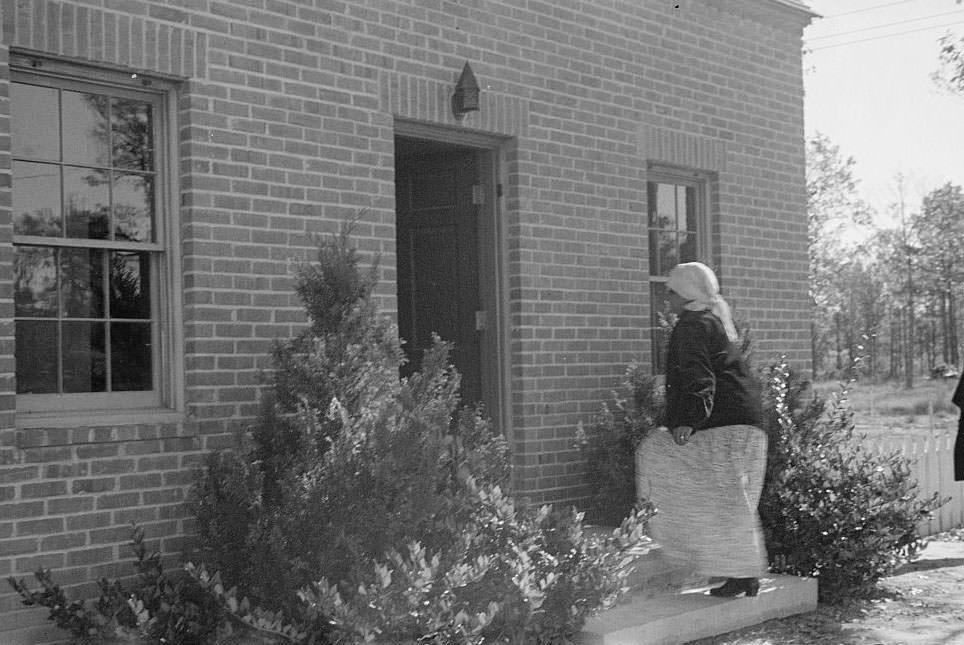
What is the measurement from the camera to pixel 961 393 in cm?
634

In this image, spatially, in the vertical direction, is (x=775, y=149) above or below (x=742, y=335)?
above

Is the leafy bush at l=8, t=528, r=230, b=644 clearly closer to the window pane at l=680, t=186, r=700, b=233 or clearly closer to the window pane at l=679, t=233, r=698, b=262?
the window pane at l=679, t=233, r=698, b=262

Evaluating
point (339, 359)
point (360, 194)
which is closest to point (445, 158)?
point (360, 194)

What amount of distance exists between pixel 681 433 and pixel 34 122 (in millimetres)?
3471

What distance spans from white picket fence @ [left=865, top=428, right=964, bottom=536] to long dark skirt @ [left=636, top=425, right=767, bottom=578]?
4.19 metres

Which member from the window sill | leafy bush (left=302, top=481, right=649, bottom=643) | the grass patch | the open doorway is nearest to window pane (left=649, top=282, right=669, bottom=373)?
the open doorway

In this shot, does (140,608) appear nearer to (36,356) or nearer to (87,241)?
(36,356)

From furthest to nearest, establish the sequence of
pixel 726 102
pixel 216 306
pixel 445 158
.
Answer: pixel 726 102 < pixel 445 158 < pixel 216 306

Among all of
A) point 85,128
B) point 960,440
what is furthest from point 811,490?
point 85,128

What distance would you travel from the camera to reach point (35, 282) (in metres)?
5.40

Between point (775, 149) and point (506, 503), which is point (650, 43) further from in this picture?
point (506, 503)

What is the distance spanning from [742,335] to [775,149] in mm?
2438

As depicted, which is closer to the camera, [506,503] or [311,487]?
[311,487]

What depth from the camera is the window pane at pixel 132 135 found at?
567cm
